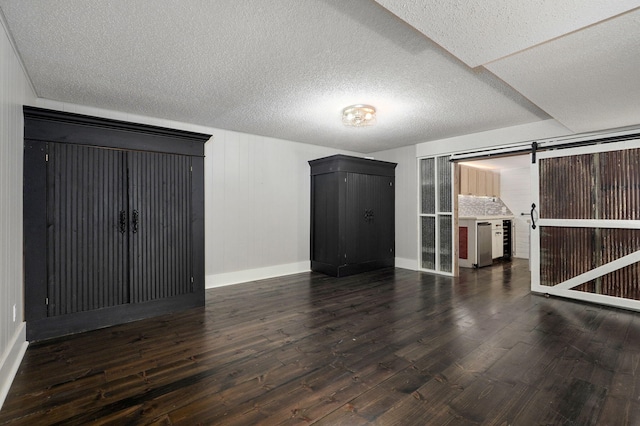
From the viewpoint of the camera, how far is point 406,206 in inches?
232

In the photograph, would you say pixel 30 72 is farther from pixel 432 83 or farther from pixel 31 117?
pixel 432 83

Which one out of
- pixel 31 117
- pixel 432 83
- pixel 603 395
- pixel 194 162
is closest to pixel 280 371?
pixel 603 395

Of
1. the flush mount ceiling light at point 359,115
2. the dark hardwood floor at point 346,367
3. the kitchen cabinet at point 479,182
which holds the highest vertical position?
the flush mount ceiling light at point 359,115

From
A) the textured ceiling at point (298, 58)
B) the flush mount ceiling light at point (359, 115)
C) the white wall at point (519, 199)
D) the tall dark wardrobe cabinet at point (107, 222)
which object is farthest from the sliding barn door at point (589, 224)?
the tall dark wardrobe cabinet at point (107, 222)

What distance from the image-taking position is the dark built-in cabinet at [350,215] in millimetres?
5145

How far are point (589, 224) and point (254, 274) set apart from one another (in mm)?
4708

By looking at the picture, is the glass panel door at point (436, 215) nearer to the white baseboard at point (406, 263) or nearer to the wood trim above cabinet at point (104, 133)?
the white baseboard at point (406, 263)

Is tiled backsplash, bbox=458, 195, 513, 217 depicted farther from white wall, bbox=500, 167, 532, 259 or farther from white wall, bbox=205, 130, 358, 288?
white wall, bbox=205, 130, 358, 288

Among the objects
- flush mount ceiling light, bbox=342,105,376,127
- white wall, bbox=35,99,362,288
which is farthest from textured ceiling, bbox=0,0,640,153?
white wall, bbox=35,99,362,288

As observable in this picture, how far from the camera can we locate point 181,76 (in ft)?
9.00

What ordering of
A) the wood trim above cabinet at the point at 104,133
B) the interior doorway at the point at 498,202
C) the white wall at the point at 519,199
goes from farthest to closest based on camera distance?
the white wall at the point at 519,199 → the interior doorway at the point at 498,202 → the wood trim above cabinet at the point at 104,133

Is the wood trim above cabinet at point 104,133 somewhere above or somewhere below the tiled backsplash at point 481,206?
above

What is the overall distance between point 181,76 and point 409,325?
325cm

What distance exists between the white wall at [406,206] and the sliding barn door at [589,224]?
196cm
